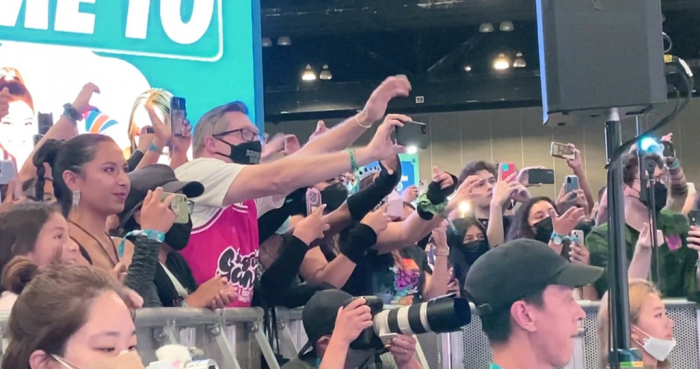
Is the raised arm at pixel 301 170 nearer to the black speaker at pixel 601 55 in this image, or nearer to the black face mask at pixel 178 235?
the black face mask at pixel 178 235

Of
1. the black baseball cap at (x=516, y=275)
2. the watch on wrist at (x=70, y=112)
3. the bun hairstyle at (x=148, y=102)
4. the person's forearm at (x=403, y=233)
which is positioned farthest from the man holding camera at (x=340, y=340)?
the bun hairstyle at (x=148, y=102)

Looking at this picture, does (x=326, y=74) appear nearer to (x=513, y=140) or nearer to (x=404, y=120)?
(x=513, y=140)

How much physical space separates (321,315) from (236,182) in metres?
0.48

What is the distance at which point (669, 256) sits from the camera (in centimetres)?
397

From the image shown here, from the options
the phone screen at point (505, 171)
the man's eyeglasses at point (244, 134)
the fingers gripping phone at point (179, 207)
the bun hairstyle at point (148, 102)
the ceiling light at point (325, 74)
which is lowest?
the fingers gripping phone at point (179, 207)

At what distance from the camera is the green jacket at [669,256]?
3812mm

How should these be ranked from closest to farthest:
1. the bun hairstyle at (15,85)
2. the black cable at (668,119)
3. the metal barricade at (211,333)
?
the black cable at (668,119) → the metal barricade at (211,333) → the bun hairstyle at (15,85)

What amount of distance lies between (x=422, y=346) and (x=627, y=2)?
1.83 m

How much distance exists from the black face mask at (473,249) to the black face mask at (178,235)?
1752 millimetres

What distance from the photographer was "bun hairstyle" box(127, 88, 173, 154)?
367 centimetres

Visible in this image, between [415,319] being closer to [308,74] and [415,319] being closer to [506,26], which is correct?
[506,26]

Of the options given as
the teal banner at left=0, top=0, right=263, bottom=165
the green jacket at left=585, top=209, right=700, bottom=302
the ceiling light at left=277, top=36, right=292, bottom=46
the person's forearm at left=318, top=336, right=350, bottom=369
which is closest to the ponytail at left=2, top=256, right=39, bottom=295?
the person's forearm at left=318, top=336, right=350, bottom=369

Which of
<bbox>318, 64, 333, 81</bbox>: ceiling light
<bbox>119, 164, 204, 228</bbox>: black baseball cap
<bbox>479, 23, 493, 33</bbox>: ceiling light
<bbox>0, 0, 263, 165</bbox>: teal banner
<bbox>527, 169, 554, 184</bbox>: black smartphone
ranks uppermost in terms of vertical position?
<bbox>479, 23, 493, 33</bbox>: ceiling light

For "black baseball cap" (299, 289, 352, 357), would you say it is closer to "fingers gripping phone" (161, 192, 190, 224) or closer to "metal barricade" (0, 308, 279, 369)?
"metal barricade" (0, 308, 279, 369)
